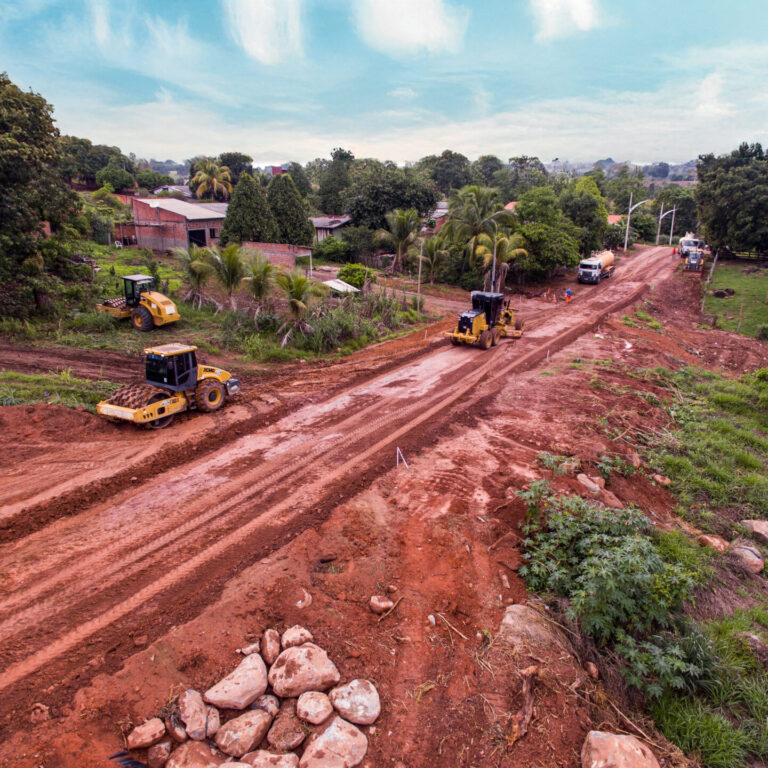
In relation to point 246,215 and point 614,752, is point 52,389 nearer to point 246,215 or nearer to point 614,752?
point 614,752

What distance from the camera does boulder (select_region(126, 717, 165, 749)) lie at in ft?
16.2

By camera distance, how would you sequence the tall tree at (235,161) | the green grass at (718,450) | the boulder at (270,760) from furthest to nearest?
the tall tree at (235,161) < the green grass at (718,450) < the boulder at (270,760)

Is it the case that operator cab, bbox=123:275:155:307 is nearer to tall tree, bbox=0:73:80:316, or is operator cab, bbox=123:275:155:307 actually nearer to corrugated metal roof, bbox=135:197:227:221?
tall tree, bbox=0:73:80:316

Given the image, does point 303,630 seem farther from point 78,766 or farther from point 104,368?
point 104,368

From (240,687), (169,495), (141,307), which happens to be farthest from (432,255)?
(240,687)

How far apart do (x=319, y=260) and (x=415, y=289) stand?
9.73 m

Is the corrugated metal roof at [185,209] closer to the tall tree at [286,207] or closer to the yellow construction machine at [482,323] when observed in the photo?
the tall tree at [286,207]

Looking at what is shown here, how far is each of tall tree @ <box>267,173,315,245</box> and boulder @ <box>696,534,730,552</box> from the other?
30330 millimetres

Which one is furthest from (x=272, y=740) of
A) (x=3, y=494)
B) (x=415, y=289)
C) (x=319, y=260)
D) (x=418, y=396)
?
(x=319, y=260)

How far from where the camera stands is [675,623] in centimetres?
694

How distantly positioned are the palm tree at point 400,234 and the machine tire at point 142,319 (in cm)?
1891

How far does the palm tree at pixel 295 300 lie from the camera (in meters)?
17.8

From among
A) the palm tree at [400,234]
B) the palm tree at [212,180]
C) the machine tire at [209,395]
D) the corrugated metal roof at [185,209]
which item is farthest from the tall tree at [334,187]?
the machine tire at [209,395]

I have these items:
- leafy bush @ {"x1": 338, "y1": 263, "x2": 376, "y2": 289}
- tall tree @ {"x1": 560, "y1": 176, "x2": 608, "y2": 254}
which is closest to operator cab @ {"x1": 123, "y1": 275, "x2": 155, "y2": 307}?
leafy bush @ {"x1": 338, "y1": 263, "x2": 376, "y2": 289}
